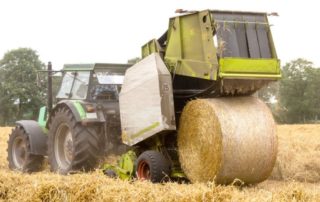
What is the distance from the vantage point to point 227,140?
7.00m

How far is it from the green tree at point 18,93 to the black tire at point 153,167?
38.5 m

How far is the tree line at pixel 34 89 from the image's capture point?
47.9 m

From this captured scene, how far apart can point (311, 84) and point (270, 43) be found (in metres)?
51.2

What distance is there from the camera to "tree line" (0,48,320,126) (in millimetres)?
47906

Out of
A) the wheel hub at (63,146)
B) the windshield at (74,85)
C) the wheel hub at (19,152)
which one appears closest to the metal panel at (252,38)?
the windshield at (74,85)

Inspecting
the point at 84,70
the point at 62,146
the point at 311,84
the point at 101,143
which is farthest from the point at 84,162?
the point at 311,84

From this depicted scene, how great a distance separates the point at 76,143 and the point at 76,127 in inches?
11.3

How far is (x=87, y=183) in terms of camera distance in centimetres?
617

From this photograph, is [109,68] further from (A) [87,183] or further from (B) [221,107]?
(A) [87,183]

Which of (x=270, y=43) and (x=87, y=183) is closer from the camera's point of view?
(x=87, y=183)

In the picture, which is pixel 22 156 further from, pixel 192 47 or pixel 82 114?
pixel 192 47

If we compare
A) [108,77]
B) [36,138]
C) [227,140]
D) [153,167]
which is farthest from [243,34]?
[36,138]

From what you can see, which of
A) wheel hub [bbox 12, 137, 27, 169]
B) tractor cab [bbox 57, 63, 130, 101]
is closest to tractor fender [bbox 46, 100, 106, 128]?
tractor cab [bbox 57, 63, 130, 101]

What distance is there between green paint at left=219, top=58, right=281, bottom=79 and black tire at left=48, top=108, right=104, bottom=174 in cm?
305
